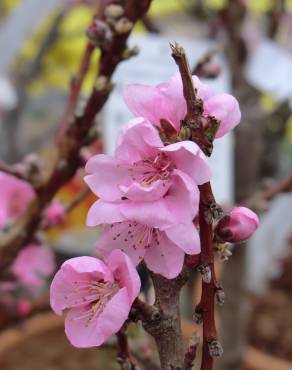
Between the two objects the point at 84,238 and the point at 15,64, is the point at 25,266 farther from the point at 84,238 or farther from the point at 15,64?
the point at 15,64

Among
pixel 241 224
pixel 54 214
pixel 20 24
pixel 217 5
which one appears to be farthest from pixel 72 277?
pixel 217 5

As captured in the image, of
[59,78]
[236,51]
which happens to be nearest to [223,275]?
[236,51]

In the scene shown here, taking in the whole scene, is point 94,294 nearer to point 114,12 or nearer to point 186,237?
point 186,237

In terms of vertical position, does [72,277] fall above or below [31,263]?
above

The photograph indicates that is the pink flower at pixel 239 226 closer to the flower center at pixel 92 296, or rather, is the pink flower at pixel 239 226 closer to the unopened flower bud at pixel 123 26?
the flower center at pixel 92 296

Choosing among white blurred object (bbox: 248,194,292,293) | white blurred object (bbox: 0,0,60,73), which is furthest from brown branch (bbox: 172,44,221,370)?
white blurred object (bbox: 248,194,292,293)

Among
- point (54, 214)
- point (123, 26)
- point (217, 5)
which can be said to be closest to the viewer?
point (123, 26)
